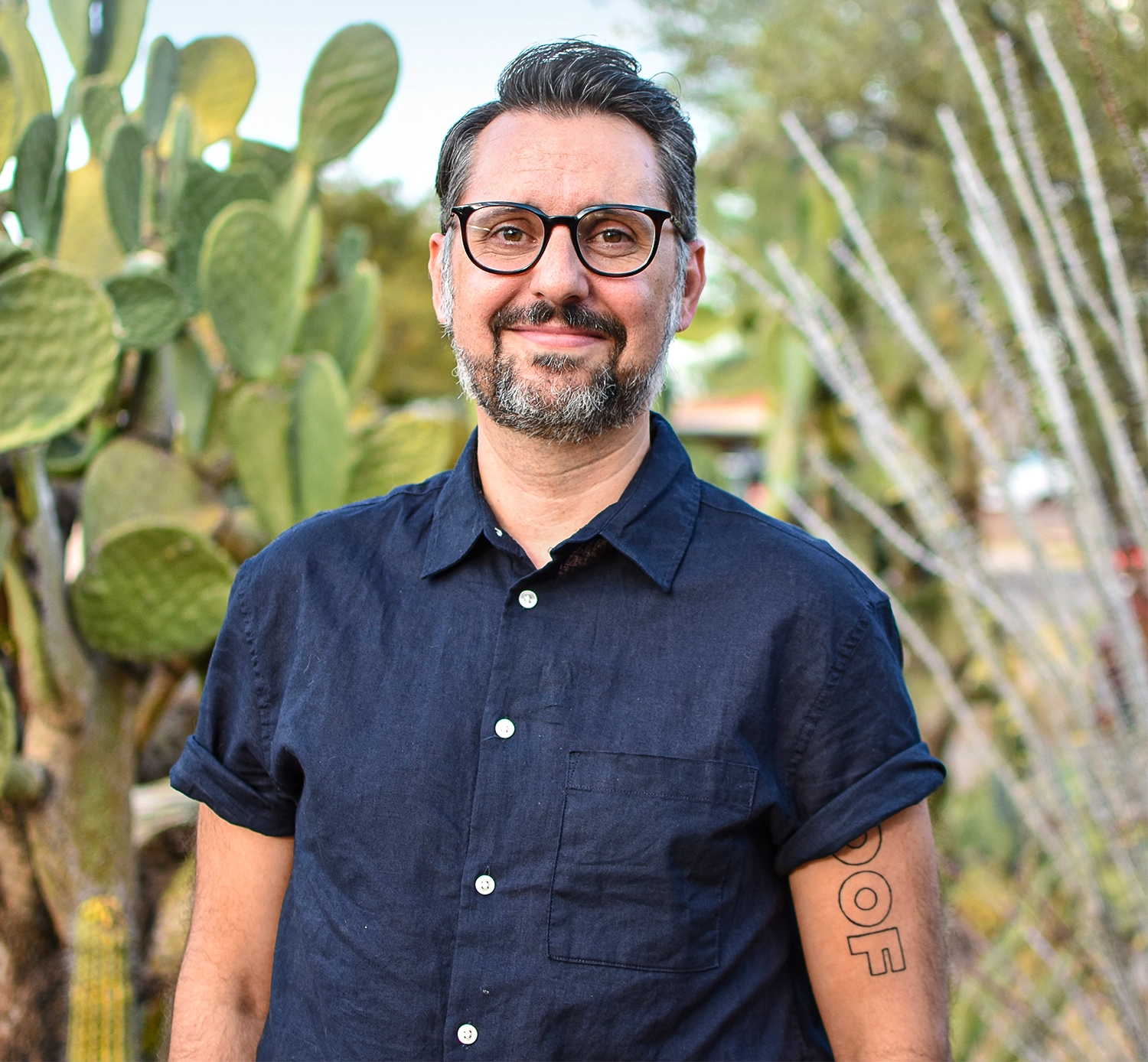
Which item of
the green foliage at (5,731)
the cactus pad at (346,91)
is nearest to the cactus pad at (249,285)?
the cactus pad at (346,91)

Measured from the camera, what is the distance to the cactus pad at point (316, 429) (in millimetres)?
2572

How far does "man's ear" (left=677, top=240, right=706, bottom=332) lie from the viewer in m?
1.43

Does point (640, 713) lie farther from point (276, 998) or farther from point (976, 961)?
point (976, 961)

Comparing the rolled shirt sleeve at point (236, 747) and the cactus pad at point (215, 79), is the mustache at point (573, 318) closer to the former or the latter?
the rolled shirt sleeve at point (236, 747)

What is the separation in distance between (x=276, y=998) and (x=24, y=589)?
1353 mm

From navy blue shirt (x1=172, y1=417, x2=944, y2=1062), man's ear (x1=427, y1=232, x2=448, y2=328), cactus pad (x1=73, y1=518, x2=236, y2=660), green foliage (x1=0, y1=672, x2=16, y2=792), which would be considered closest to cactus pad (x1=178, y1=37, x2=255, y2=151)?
cactus pad (x1=73, y1=518, x2=236, y2=660)

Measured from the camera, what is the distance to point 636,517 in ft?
4.17

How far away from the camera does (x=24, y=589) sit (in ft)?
7.61

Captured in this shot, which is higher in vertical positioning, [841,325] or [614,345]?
[841,325]

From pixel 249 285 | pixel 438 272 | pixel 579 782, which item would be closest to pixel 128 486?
pixel 249 285

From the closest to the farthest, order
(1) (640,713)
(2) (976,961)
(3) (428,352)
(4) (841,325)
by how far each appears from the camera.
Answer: (1) (640,713) < (4) (841,325) < (2) (976,961) < (3) (428,352)

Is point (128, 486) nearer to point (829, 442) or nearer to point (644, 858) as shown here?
point (644, 858)

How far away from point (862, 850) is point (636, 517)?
425 millimetres

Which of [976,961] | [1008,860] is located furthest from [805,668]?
[1008,860]
